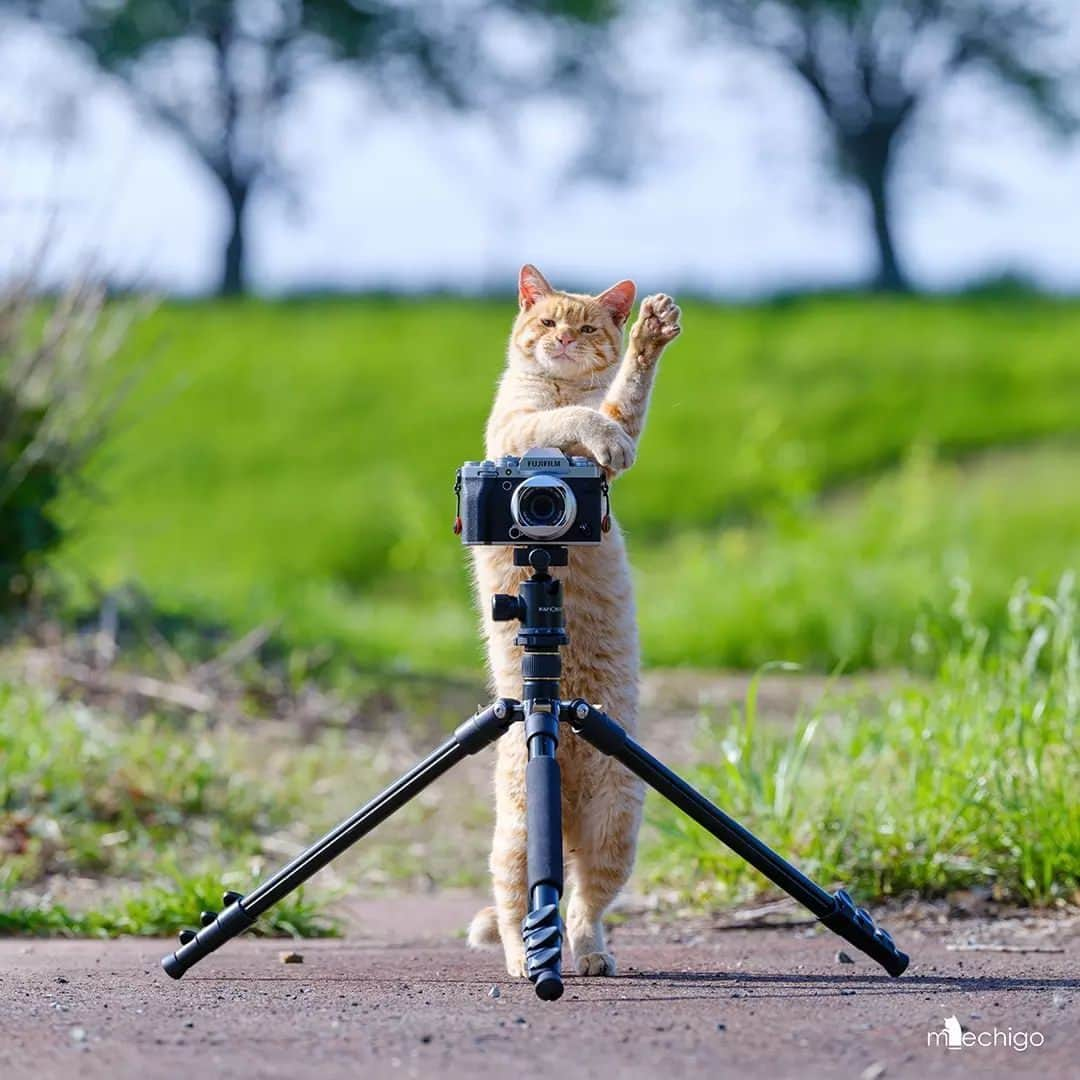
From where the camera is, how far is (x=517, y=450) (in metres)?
3.40

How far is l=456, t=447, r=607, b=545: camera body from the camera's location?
3094 millimetres

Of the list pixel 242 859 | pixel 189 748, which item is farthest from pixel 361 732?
pixel 242 859

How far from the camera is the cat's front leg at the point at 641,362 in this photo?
10.7 ft

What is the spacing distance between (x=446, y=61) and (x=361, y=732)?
19.2 m

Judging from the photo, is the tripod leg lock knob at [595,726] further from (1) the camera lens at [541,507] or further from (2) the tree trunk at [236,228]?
(2) the tree trunk at [236,228]

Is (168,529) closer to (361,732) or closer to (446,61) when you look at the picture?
(361,732)

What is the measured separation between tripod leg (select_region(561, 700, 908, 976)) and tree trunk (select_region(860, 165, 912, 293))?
21.3 m

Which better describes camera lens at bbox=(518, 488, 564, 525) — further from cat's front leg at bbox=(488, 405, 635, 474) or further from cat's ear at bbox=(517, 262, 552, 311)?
cat's ear at bbox=(517, 262, 552, 311)

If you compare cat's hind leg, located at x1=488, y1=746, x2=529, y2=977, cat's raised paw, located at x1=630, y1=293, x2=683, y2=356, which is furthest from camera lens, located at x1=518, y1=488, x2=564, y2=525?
cat's hind leg, located at x1=488, y1=746, x2=529, y2=977

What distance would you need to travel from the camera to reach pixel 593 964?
3404 millimetres

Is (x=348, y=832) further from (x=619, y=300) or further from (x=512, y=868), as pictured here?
(x=619, y=300)

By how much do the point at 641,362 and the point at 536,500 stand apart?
43cm

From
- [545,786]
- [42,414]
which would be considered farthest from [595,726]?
[42,414]

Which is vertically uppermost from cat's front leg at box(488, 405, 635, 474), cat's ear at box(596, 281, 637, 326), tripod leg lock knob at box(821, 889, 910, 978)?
cat's ear at box(596, 281, 637, 326)
